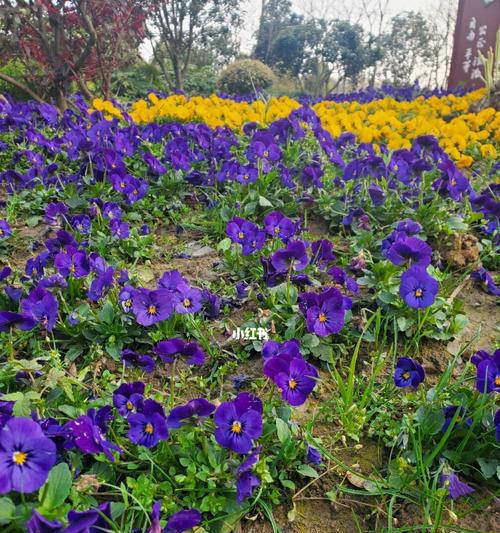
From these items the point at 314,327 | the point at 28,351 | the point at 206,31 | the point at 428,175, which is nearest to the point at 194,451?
the point at 314,327

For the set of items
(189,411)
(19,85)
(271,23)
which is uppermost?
(271,23)

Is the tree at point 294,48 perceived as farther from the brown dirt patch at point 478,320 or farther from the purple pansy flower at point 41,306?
the purple pansy flower at point 41,306

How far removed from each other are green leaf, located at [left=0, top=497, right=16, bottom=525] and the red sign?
13.0 meters

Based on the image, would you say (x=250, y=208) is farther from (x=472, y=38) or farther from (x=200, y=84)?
(x=200, y=84)

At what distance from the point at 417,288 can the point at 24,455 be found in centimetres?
156

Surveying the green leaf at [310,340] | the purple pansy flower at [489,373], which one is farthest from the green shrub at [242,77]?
the purple pansy flower at [489,373]

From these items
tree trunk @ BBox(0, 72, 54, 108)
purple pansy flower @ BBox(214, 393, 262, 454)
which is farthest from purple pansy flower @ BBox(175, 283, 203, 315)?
tree trunk @ BBox(0, 72, 54, 108)

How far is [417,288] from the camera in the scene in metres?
2.08

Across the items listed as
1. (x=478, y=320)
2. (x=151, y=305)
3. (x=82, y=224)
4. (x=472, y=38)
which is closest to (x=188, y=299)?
(x=151, y=305)

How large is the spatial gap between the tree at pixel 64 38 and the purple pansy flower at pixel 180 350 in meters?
6.44

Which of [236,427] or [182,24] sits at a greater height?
[182,24]

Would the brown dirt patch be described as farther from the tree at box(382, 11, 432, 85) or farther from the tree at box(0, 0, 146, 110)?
the tree at box(382, 11, 432, 85)

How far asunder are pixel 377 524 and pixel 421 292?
3.03 feet

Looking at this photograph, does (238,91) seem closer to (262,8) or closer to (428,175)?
(428,175)
